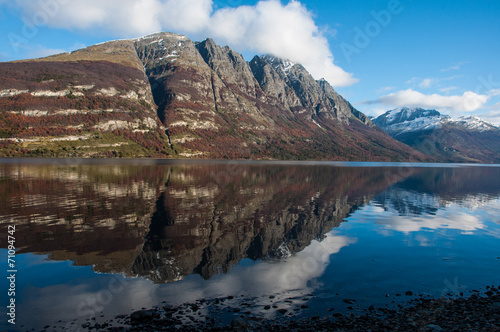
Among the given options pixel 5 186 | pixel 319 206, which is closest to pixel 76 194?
pixel 5 186

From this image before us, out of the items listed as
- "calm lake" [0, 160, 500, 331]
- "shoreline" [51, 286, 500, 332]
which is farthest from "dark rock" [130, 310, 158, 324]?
"calm lake" [0, 160, 500, 331]

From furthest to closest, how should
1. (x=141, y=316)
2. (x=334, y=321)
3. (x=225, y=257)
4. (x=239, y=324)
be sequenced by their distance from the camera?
(x=225, y=257) → (x=334, y=321) → (x=141, y=316) → (x=239, y=324)

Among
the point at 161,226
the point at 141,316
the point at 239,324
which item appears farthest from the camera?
the point at 161,226

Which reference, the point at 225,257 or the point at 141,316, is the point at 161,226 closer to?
the point at 225,257

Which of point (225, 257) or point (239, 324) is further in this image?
point (225, 257)

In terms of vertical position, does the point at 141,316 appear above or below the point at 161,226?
below

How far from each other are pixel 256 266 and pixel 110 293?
9.02 meters

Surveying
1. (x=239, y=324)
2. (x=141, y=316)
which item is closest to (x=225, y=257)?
(x=141, y=316)

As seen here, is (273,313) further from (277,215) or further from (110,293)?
(277,215)

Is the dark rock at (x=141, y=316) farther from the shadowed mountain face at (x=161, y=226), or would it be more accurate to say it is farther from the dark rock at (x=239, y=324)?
the shadowed mountain face at (x=161, y=226)

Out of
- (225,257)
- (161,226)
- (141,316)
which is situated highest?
(161,226)

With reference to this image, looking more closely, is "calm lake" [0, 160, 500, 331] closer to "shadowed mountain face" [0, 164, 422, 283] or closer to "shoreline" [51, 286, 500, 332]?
"shadowed mountain face" [0, 164, 422, 283]

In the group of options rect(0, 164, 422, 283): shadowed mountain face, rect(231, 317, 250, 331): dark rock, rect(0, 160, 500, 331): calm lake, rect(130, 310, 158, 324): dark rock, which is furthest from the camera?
rect(0, 164, 422, 283): shadowed mountain face

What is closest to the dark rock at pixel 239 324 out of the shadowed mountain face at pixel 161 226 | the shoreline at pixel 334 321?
the shoreline at pixel 334 321
